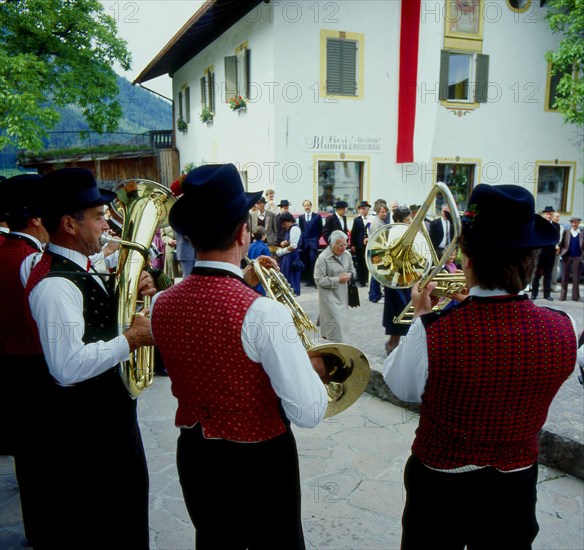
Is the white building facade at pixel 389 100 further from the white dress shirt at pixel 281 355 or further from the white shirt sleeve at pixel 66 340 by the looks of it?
the white dress shirt at pixel 281 355

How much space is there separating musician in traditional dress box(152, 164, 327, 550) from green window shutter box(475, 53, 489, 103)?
577 inches

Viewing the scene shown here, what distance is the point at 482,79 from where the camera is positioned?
48.5 feet

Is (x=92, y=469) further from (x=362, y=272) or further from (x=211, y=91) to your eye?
(x=211, y=91)

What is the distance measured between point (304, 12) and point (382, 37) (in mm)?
2145

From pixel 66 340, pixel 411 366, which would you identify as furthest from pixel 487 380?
→ pixel 66 340

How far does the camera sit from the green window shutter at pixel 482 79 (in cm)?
1474

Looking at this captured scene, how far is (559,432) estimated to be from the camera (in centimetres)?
378

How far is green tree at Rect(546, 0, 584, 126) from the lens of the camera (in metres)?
13.4

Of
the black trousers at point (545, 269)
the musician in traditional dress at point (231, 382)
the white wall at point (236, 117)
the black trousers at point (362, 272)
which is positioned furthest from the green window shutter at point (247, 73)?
the musician in traditional dress at point (231, 382)

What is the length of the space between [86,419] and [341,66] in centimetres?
1243

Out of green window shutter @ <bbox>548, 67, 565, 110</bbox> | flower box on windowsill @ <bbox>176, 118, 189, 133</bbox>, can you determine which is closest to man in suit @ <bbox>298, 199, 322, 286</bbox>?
green window shutter @ <bbox>548, 67, 565, 110</bbox>

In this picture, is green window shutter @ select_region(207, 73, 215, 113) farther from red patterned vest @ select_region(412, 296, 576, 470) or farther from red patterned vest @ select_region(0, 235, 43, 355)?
red patterned vest @ select_region(412, 296, 576, 470)

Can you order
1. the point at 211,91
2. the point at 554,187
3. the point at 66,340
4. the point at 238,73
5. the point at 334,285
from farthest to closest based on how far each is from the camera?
the point at 211,91 < the point at 554,187 < the point at 238,73 < the point at 334,285 < the point at 66,340

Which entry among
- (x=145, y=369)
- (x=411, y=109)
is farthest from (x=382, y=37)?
(x=145, y=369)
